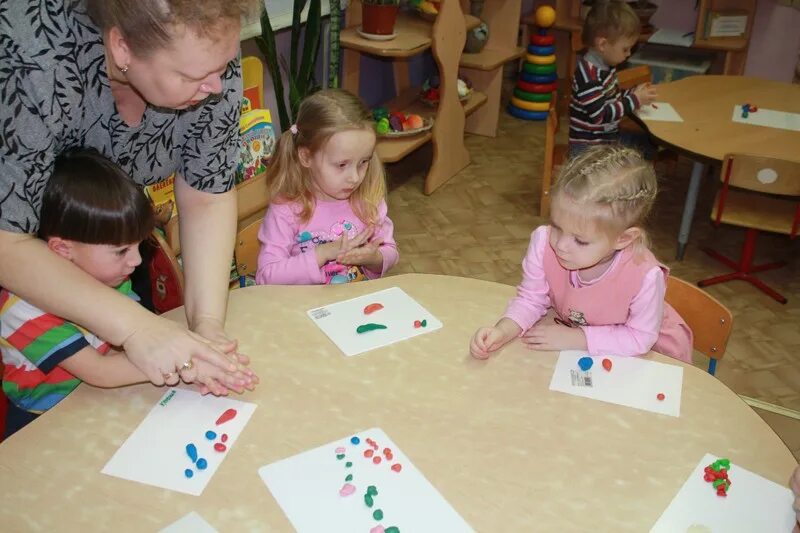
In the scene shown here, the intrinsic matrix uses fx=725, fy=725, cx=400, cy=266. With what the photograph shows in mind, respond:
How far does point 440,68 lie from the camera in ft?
12.1

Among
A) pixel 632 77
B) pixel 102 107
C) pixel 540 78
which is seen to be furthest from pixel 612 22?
pixel 102 107

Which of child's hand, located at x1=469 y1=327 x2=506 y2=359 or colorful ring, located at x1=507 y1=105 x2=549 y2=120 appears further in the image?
colorful ring, located at x1=507 y1=105 x2=549 y2=120

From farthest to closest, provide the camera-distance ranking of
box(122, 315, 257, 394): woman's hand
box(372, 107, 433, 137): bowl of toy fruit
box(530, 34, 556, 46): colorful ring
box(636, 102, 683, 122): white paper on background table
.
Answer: box(530, 34, 556, 46): colorful ring
box(372, 107, 433, 137): bowl of toy fruit
box(636, 102, 683, 122): white paper on background table
box(122, 315, 257, 394): woman's hand

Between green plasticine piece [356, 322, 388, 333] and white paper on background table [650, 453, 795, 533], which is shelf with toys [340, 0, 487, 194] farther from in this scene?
white paper on background table [650, 453, 795, 533]

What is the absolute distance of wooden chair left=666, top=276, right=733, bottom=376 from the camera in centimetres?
159

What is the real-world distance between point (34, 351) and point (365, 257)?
828 millimetres

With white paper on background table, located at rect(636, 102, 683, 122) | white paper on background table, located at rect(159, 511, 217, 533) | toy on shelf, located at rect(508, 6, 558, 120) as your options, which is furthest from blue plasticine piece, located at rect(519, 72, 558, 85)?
white paper on background table, located at rect(159, 511, 217, 533)

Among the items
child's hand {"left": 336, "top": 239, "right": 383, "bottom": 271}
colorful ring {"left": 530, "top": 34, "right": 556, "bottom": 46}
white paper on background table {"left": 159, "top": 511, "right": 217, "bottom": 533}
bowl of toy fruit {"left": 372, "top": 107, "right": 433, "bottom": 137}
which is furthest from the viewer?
colorful ring {"left": 530, "top": 34, "right": 556, "bottom": 46}

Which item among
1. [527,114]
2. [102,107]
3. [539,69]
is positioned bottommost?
[527,114]

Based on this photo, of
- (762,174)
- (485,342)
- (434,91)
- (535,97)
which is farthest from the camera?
(535,97)

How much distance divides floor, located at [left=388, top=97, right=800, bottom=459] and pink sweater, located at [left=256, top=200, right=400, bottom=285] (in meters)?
1.16

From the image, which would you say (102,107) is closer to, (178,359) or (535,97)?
(178,359)

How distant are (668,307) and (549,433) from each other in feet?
2.00

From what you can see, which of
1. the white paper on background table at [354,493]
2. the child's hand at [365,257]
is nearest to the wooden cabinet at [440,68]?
the child's hand at [365,257]
